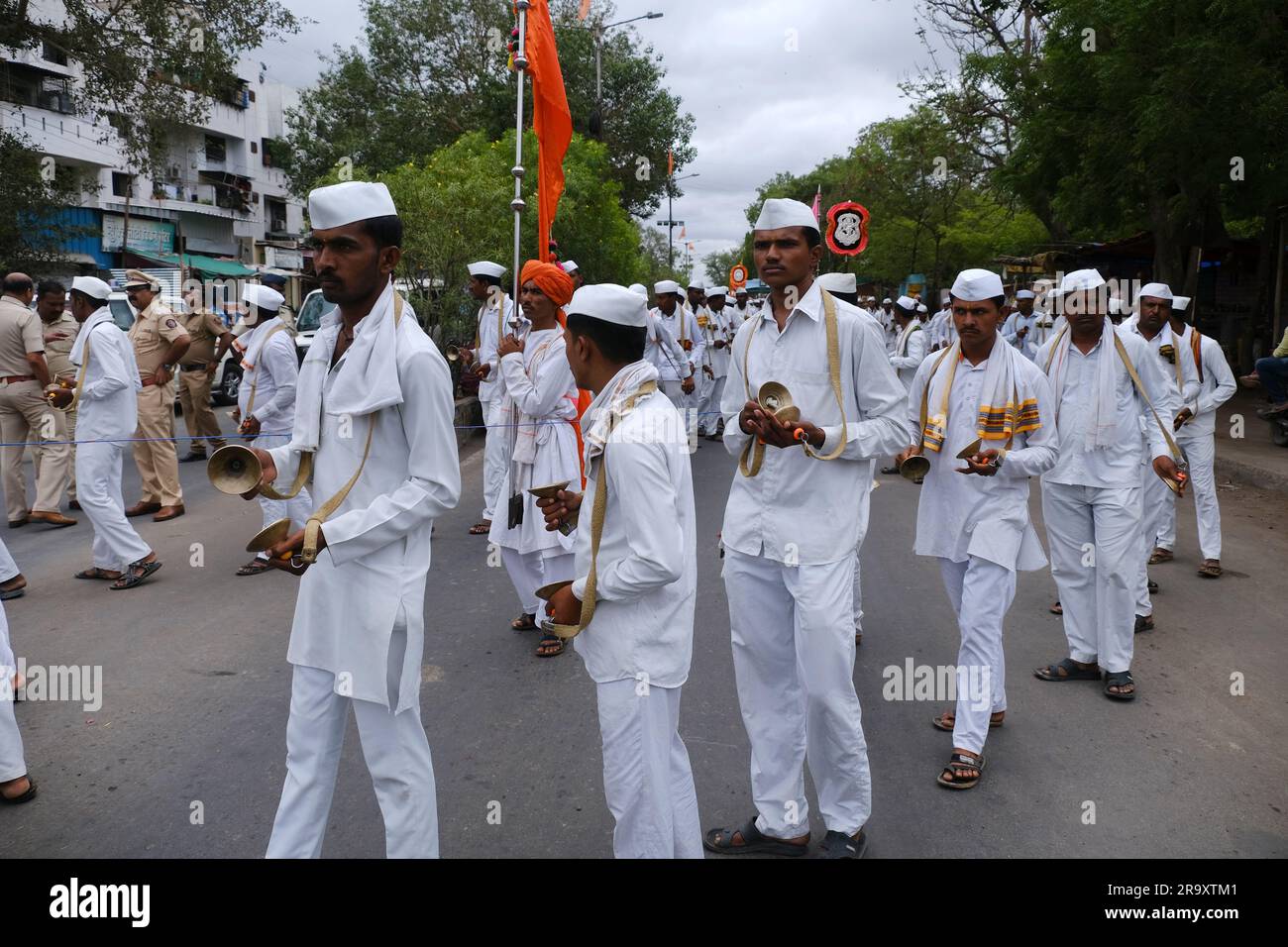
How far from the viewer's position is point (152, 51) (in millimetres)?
18250

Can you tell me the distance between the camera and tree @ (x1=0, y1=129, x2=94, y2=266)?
64.7ft

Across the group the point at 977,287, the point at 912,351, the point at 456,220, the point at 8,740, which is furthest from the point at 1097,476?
the point at 456,220

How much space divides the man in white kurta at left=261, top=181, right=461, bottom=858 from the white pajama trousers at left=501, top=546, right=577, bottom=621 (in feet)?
9.79

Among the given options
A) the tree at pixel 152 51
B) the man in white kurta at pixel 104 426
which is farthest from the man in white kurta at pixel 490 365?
the tree at pixel 152 51

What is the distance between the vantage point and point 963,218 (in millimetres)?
37125

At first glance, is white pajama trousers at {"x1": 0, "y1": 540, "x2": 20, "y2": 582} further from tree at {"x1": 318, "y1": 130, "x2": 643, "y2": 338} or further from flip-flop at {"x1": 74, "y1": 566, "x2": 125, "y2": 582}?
tree at {"x1": 318, "y1": 130, "x2": 643, "y2": 338}

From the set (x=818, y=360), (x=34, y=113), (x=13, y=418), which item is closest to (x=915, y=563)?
(x=818, y=360)

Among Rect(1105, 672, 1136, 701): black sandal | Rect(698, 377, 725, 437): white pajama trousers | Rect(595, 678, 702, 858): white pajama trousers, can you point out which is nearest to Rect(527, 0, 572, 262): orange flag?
Rect(1105, 672, 1136, 701): black sandal

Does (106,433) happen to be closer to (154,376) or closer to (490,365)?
(154,376)

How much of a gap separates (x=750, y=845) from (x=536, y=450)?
10.1 feet

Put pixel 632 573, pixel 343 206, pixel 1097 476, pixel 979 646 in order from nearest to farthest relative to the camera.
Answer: pixel 632 573, pixel 343 206, pixel 979 646, pixel 1097 476

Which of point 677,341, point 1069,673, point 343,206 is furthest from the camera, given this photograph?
point 677,341

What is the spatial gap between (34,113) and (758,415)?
4386cm
